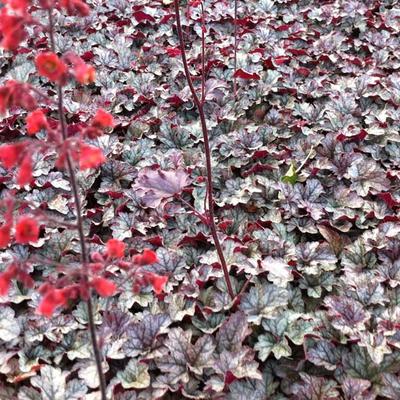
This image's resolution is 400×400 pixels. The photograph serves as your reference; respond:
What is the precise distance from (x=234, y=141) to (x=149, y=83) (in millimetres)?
1041

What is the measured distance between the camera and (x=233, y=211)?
3.29 meters

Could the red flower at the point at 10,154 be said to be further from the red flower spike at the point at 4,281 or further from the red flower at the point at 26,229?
the red flower spike at the point at 4,281

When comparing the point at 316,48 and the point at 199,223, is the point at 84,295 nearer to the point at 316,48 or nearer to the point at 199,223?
the point at 199,223

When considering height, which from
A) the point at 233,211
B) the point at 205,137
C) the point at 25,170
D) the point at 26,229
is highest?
the point at 25,170

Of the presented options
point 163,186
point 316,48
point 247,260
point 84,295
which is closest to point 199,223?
point 247,260

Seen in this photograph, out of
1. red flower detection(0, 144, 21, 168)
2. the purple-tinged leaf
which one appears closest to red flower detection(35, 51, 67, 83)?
red flower detection(0, 144, 21, 168)

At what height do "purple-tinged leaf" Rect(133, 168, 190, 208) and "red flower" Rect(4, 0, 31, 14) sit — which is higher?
"red flower" Rect(4, 0, 31, 14)

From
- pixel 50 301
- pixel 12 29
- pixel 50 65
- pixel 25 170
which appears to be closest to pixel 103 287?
pixel 50 301

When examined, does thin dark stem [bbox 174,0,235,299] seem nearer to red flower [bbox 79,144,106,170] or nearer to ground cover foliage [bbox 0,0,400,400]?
ground cover foliage [bbox 0,0,400,400]

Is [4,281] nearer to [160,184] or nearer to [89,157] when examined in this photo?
[89,157]

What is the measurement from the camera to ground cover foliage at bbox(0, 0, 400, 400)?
2.41 metres

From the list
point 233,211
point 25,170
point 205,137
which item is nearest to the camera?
point 25,170

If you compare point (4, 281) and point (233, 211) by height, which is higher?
point (4, 281)

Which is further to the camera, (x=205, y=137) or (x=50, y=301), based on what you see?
(x=205, y=137)
